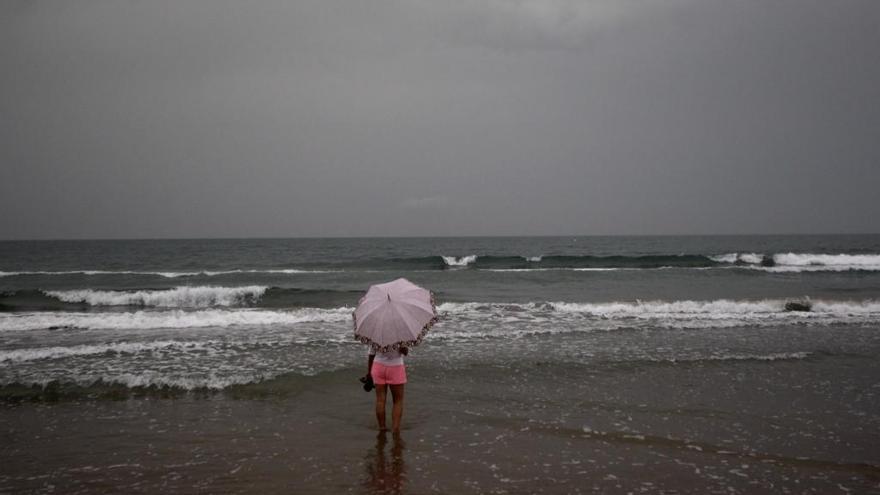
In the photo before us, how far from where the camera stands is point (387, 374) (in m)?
5.95

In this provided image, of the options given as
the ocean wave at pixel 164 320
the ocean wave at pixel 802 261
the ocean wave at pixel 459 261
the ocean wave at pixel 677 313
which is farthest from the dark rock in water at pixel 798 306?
the ocean wave at pixel 459 261

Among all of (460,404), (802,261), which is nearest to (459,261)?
(802,261)

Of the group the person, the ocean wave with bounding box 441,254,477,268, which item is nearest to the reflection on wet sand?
the person

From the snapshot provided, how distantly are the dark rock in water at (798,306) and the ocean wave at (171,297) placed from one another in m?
20.2

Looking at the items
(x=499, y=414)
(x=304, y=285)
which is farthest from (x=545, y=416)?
(x=304, y=285)

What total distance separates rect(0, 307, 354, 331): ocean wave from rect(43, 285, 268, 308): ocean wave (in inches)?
240

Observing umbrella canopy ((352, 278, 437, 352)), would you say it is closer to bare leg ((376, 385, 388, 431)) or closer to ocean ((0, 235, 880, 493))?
bare leg ((376, 385, 388, 431))

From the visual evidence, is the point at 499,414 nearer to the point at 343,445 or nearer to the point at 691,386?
the point at 343,445

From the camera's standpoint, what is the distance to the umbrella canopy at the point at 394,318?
5648 mm

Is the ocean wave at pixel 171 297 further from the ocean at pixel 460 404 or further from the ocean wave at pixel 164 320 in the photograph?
the ocean at pixel 460 404

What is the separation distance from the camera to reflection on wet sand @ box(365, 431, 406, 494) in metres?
4.92

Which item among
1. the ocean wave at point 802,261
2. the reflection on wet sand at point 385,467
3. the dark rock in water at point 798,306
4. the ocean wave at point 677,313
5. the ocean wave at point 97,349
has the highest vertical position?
the ocean wave at point 802,261

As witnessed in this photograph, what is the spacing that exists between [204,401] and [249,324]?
270 inches

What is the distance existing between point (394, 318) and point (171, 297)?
19905 mm
